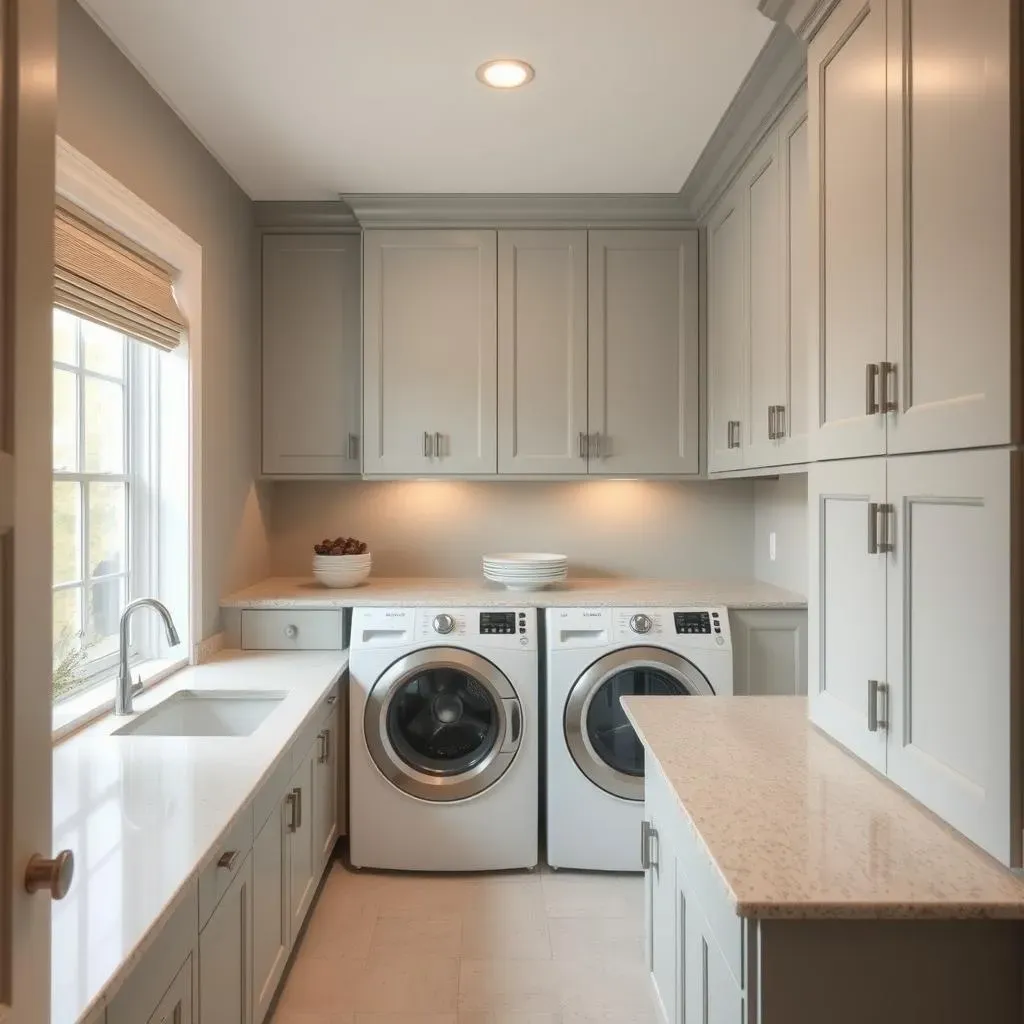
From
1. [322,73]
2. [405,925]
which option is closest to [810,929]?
[405,925]

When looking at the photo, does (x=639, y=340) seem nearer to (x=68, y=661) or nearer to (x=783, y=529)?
(x=783, y=529)

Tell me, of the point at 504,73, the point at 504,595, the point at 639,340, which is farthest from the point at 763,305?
the point at 504,595

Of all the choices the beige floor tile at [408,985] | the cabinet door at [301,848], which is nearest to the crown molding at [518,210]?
the cabinet door at [301,848]

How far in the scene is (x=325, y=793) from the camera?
8.98 ft

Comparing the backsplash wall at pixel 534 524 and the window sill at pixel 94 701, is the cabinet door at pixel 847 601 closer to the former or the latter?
the window sill at pixel 94 701

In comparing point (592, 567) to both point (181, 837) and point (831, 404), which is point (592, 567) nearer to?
point (831, 404)

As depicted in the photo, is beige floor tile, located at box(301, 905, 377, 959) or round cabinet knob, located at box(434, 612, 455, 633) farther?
round cabinet knob, located at box(434, 612, 455, 633)

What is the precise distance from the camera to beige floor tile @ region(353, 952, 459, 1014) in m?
2.18

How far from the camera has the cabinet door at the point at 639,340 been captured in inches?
128

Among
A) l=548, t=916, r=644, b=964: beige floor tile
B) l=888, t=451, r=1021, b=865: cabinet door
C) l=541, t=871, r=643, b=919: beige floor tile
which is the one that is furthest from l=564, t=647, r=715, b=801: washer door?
l=888, t=451, r=1021, b=865: cabinet door

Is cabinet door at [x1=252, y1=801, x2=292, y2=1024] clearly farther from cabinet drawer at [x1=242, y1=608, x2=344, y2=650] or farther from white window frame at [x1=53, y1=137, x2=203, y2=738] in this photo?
cabinet drawer at [x1=242, y1=608, x2=344, y2=650]

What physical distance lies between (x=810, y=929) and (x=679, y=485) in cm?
265

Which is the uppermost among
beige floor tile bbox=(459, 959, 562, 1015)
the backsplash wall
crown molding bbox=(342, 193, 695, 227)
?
crown molding bbox=(342, 193, 695, 227)

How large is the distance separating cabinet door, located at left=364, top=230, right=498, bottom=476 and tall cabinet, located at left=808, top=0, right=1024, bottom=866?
1.71 metres
